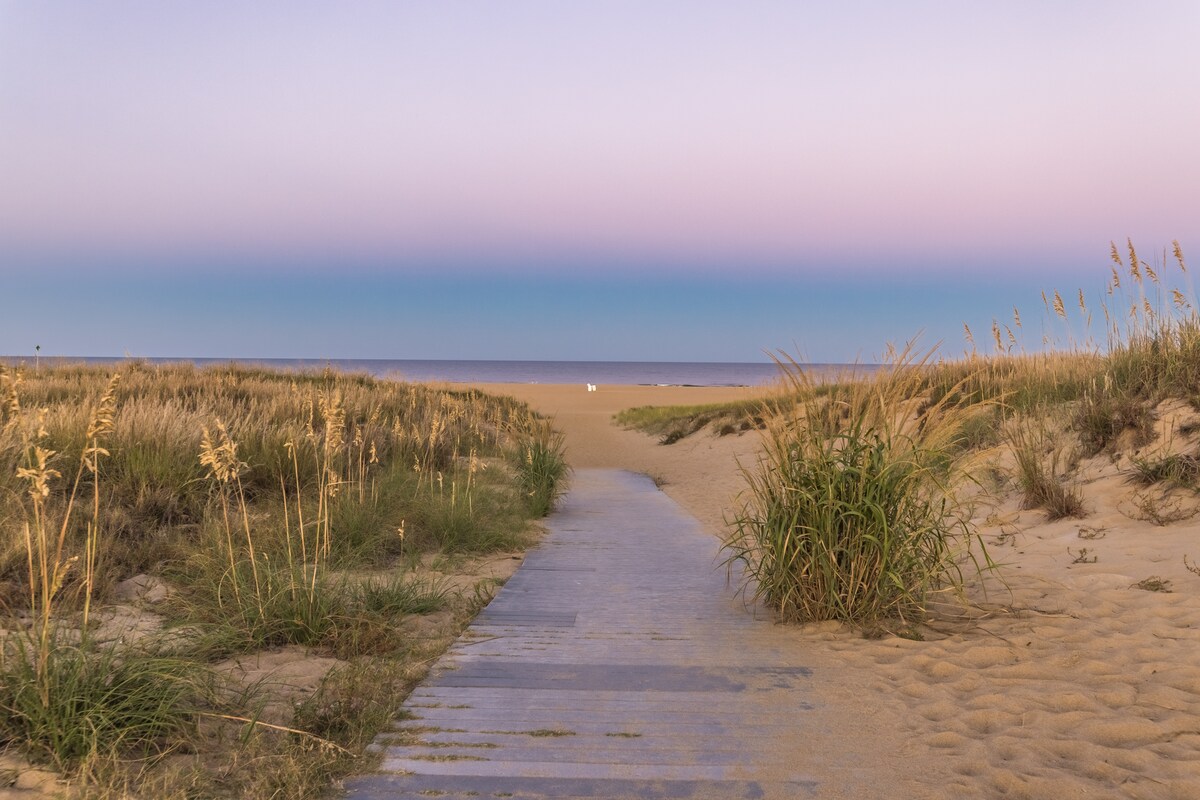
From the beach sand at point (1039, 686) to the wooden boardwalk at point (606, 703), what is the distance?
199mm

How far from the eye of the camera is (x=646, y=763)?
3.28m

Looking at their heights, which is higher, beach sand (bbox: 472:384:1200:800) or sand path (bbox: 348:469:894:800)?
beach sand (bbox: 472:384:1200:800)

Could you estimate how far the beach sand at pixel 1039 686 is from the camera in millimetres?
3191

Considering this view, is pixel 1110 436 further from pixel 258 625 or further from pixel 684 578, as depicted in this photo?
pixel 258 625

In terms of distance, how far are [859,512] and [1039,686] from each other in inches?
50.4

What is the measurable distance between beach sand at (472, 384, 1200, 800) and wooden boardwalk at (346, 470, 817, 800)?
0.65 feet

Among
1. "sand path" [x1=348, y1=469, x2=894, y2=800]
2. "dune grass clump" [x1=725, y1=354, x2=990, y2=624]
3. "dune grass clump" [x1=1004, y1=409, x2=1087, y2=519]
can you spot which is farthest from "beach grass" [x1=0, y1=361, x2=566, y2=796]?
"dune grass clump" [x1=1004, y1=409, x2=1087, y2=519]

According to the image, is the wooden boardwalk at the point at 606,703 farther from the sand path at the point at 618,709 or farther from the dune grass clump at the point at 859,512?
the dune grass clump at the point at 859,512

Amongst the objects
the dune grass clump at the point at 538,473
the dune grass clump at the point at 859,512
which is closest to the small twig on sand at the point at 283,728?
the dune grass clump at the point at 859,512

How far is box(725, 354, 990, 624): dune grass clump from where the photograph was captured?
5016mm

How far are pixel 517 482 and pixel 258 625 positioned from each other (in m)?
6.27

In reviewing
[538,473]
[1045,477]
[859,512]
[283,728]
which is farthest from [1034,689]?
[538,473]

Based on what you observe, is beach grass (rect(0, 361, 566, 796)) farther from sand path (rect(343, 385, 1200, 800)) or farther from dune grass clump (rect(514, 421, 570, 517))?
sand path (rect(343, 385, 1200, 800))

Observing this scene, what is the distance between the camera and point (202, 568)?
5.88 meters
